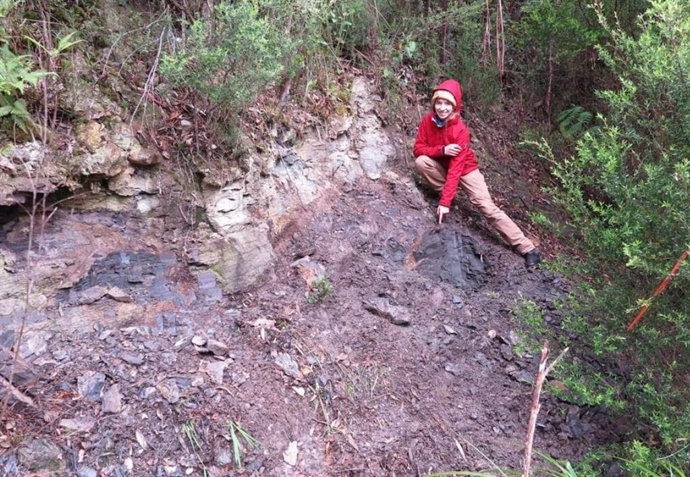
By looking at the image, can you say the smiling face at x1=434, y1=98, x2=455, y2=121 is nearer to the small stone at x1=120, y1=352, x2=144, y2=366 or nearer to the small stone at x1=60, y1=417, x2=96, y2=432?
the small stone at x1=120, y1=352, x2=144, y2=366

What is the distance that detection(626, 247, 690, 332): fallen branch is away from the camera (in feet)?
8.02

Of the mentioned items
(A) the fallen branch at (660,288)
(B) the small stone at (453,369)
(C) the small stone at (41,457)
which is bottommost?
(B) the small stone at (453,369)

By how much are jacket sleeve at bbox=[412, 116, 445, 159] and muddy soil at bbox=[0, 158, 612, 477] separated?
1405mm

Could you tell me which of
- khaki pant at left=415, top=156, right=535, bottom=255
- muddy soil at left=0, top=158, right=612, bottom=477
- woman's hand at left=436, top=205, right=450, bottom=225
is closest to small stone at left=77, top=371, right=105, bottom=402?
muddy soil at left=0, top=158, right=612, bottom=477

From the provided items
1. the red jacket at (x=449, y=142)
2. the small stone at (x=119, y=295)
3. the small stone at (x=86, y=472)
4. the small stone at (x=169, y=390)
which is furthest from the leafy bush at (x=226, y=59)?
the small stone at (x=86, y=472)

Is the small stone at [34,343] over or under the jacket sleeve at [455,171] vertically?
under

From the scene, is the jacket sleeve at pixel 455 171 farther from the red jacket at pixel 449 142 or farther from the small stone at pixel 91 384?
the small stone at pixel 91 384

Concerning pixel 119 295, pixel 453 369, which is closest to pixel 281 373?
pixel 119 295

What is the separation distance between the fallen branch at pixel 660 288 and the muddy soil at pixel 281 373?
2.83 feet

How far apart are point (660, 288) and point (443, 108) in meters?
2.92

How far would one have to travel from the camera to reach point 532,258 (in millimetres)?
4973

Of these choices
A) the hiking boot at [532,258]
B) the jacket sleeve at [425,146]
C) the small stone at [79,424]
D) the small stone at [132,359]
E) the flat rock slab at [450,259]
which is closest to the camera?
the small stone at [79,424]

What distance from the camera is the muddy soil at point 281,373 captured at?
105 inches

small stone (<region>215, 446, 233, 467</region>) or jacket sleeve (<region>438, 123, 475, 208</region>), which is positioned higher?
jacket sleeve (<region>438, 123, 475, 208</region>)
